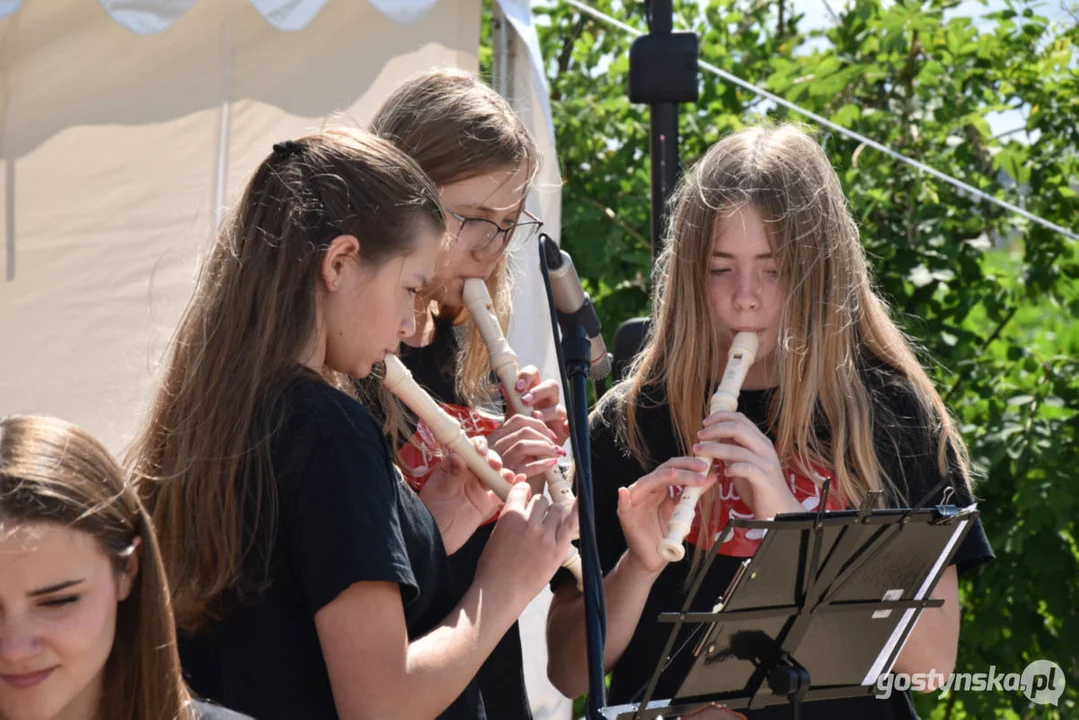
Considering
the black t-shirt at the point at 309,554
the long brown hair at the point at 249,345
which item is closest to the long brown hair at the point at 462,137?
the long brown hair at the point at 249,345

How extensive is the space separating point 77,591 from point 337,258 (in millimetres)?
577

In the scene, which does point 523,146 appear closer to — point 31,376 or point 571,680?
point 571,680

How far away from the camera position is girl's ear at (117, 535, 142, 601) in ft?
4.99

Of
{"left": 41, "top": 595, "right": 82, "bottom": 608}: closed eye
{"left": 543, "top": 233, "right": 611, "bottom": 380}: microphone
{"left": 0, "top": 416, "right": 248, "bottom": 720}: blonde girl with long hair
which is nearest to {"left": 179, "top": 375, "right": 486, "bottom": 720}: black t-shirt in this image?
{"left": 0, "top": 416, "right": 248, "bottom": 720}: blonde girl with long hair

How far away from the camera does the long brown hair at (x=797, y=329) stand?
7.52ft

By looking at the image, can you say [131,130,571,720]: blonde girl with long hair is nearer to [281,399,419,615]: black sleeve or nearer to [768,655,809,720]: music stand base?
[281,399,419,615]: black sleeve

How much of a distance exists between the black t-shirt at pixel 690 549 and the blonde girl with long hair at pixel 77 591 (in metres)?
0.91

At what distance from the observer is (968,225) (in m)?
4.50

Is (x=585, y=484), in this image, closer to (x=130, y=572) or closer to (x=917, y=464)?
(x=130, y=572)

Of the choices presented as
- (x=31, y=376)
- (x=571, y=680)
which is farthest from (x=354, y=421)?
(x=31, y=376)

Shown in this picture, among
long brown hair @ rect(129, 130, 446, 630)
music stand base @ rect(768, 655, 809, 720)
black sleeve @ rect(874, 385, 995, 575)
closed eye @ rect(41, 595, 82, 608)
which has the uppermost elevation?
long brown hair @ rect(129, 130, 446, 630)

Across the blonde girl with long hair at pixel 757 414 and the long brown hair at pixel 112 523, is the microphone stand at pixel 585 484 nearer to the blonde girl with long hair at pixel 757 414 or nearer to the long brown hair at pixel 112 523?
the blonde girl with long hair at pixel 757 414

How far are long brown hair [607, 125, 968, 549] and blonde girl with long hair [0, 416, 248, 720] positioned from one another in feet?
3.48

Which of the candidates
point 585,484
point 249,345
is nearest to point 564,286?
point 585,484
